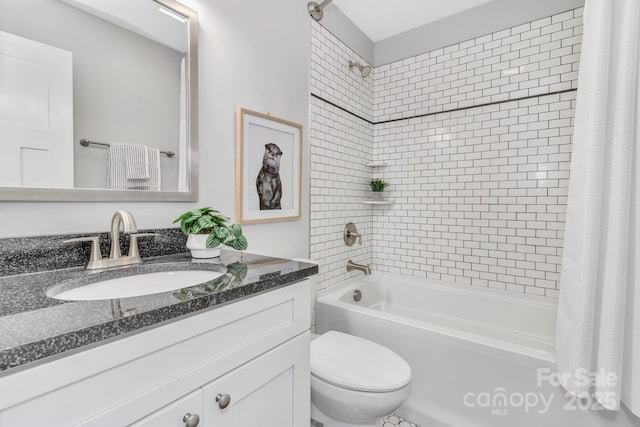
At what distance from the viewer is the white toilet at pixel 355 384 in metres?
1.23

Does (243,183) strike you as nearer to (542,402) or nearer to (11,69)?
(11,69)

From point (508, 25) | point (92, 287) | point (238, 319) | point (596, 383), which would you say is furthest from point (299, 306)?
point (508, 25)

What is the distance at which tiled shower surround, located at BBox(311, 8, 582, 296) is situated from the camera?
2.02 m

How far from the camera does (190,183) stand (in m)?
1.34

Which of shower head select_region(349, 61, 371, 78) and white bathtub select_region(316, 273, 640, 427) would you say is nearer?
white bathtub select_region(316, 273, 640, 427)

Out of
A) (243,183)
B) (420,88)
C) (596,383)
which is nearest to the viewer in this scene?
(596,383)

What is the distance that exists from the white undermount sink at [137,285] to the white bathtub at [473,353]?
3.67 ft

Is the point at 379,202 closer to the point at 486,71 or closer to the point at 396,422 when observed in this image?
the point at 486,71

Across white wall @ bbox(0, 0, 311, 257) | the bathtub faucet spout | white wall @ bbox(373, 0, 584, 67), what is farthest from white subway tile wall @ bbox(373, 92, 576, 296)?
white wall @ bbox(0, 0, 311, 257)

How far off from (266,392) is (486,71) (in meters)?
2.43

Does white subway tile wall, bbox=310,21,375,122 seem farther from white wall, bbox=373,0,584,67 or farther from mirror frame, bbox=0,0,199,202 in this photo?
mirror frame, bbox=0,0,199,202

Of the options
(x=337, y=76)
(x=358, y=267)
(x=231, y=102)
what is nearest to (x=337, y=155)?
(x=337, y=76)

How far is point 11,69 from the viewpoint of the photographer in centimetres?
92

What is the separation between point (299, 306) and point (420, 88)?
7.06 ft
